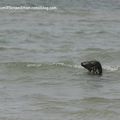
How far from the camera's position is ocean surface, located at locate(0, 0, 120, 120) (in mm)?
10789

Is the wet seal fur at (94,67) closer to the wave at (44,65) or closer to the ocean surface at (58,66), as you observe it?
the ocean surface at (58,66)

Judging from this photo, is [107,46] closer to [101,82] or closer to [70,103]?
[101,82]

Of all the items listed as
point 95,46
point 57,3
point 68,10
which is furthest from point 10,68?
point 57,3

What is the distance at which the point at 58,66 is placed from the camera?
607 inches

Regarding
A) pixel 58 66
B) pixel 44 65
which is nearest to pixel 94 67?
pixel 58 66

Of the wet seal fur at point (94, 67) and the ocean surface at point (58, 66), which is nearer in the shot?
the ocean surface at point (58, 66)

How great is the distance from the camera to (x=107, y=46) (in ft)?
64.1

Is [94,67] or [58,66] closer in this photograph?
[94,67]

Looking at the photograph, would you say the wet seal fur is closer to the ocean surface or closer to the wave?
the ocean surface

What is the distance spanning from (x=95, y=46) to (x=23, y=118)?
9624 millimetres

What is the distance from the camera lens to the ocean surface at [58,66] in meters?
10.8

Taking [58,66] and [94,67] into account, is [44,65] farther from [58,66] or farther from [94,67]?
[94,67]

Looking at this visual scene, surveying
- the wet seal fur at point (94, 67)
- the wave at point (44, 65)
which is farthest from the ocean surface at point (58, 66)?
the wet seal fur at point (94, 67)

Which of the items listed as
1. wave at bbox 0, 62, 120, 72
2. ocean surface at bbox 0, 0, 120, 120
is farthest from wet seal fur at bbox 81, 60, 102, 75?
wave at bbox 0, 62, 120, 72
